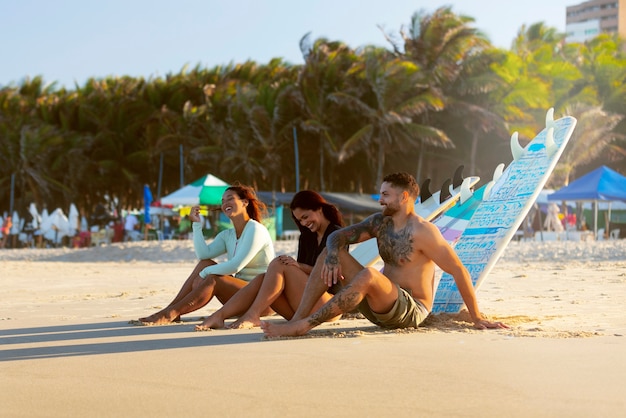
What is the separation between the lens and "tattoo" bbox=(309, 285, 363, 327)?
5243mm

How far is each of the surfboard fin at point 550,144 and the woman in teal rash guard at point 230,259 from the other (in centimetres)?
207

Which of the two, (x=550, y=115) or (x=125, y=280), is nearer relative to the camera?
(x=550, y=115)

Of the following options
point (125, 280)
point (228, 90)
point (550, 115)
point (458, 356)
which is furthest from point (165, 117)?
point (458, 356)

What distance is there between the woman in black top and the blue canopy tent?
17582 mm

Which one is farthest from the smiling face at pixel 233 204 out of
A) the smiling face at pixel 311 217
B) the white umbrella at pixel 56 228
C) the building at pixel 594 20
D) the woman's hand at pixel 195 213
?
the building at pixel 594 20

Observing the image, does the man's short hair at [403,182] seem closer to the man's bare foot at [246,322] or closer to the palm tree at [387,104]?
the man's bare foot at [246,322]

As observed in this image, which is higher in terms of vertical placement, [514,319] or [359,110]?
[359,110]

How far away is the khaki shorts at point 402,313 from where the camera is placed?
215 inches

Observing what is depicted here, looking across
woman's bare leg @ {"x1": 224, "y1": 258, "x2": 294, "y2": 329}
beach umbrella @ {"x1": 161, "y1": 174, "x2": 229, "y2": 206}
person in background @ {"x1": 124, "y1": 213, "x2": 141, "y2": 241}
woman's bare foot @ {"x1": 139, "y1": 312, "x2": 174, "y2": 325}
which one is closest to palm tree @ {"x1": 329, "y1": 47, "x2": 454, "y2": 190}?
person in background @ {"x1": 124, "y1": 213, "x2": 141, "y2": 241}

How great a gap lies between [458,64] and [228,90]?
10.3 meters

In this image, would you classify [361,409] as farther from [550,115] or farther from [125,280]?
[125,280]

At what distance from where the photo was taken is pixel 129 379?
414 cm

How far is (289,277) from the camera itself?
19.9 ft

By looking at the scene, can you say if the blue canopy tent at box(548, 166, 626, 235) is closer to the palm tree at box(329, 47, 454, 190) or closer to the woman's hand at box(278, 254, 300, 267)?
the palm tree at box(329, 47, 454, 190)
